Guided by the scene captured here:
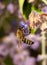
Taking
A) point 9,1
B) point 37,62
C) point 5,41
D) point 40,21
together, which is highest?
point 9,1

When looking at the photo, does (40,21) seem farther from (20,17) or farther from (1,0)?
(1,0)

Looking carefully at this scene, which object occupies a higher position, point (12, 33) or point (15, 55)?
point (12, 33)

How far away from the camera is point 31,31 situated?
131 centimetres

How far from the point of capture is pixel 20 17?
130 cm

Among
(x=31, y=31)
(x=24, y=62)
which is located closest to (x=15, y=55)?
(x=24, y=62)

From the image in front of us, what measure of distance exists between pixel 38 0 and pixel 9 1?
0.56 ft

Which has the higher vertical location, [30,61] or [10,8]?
[10,8]

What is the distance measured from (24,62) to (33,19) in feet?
0.84

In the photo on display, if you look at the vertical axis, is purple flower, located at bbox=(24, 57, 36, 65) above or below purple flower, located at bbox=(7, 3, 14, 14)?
below

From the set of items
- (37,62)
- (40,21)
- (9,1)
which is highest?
(9,1)

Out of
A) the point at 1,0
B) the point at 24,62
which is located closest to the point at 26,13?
the point at 1,0

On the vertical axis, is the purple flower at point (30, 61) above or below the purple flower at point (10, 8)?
below

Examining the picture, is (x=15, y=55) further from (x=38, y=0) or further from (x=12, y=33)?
(x=38, y=0)

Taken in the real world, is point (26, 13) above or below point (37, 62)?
above
